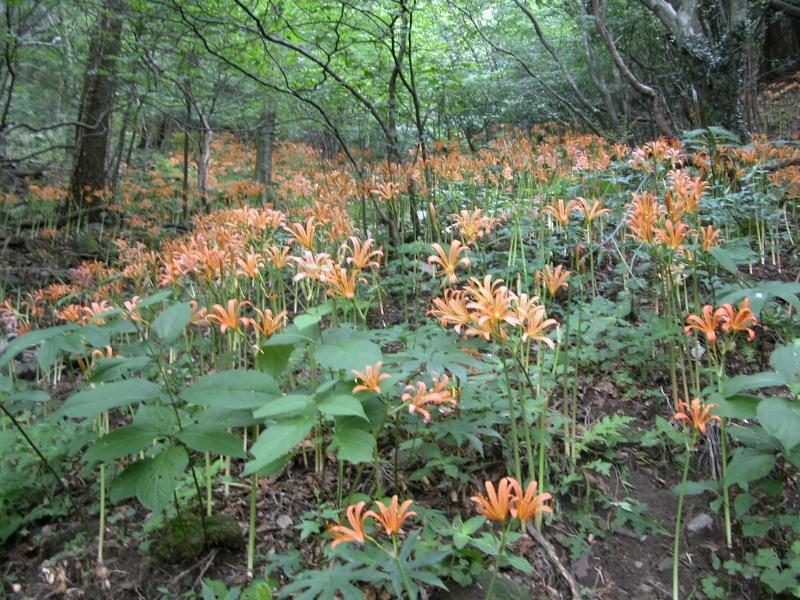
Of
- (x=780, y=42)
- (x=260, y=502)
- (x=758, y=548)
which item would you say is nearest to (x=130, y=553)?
(x=260, y=502)

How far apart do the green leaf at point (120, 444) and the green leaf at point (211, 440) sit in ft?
0.34

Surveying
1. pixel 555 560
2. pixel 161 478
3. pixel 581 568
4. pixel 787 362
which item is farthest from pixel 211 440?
pixel 787 362

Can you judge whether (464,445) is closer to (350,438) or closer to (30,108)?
(350,438)

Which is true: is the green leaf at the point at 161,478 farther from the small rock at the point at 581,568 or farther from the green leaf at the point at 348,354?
the small rock at the point at 581,568

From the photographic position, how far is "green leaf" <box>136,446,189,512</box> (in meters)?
1.55

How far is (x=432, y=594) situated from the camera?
6.17 feet

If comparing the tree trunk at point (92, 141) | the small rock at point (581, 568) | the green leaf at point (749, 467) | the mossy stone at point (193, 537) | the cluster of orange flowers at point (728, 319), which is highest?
the tree trunk at point (92, 141)

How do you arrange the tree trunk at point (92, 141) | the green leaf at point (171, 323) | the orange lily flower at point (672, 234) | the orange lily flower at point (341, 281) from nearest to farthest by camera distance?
1. the green leaf at point (171, 323)
2. the orange lily flower at point (341, 281)
3. the orange lily flower at point (672, 234)
4. the tree trunk at point (92, 141)

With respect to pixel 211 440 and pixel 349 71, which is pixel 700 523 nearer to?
pixel 211 440

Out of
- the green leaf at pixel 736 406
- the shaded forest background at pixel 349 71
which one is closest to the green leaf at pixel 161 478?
the green leaf at pixel 736 406

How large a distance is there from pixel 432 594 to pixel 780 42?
17.7 metres

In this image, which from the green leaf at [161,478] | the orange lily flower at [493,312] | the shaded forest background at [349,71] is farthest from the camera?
the shaded forest background at [349,71]

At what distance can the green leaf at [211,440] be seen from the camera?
63.0 inches

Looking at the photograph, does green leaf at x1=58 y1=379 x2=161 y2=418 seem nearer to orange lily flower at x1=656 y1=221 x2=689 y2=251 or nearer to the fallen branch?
the fallen branch
